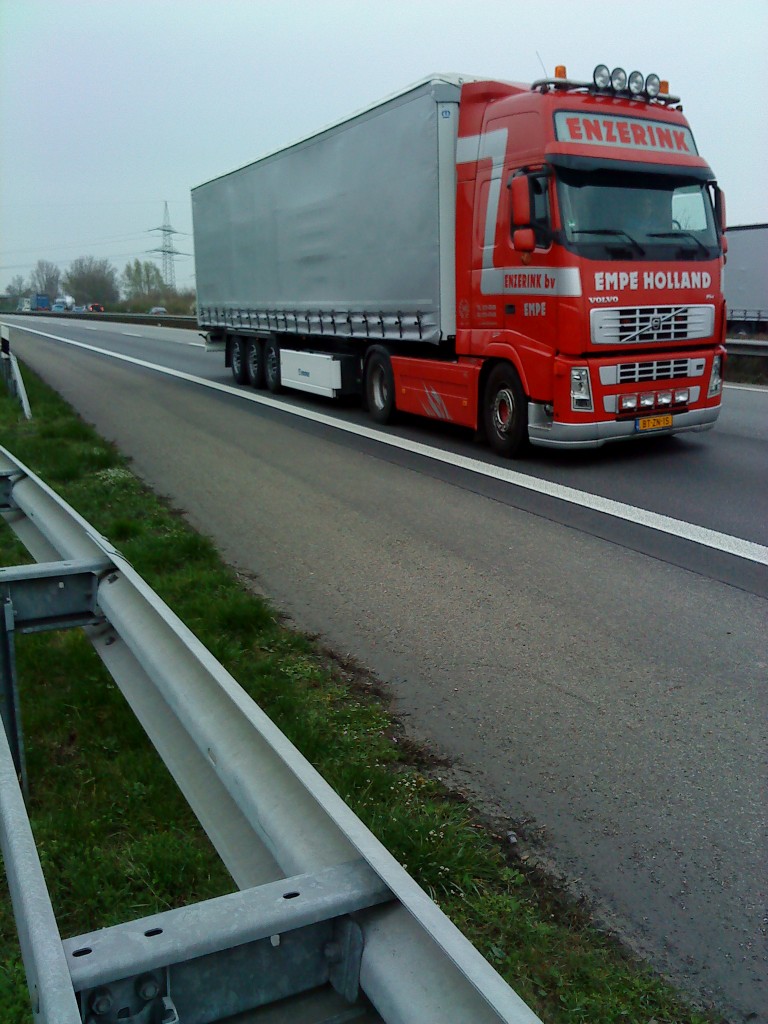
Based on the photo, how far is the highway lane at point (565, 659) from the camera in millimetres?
3154

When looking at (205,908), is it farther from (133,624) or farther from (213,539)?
(213,539)

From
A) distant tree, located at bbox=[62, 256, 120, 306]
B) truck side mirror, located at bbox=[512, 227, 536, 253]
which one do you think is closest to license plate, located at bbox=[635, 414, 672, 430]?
truck side mirror, located at bbox=[512, 227, 536, 253]

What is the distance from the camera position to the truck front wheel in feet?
61.4

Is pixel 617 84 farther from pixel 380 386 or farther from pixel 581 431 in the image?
pixel 380 386

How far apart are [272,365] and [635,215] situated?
344 inches

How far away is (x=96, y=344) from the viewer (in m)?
33.4

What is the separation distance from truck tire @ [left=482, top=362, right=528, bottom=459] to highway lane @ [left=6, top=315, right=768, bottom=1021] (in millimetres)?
392

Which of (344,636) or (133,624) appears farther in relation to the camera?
(344,636)

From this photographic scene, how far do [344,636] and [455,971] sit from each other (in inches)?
161

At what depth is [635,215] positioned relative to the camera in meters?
9.80

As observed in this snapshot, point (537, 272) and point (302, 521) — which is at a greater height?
point (537, 272)

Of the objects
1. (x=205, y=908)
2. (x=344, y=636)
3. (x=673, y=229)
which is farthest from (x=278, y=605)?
(x=673, y=229)

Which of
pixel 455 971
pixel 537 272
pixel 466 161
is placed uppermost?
pixel 466 161

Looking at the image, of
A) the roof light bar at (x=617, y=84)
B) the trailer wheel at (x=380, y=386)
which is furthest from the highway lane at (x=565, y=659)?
the roof light bar at (x=617, y=84)
